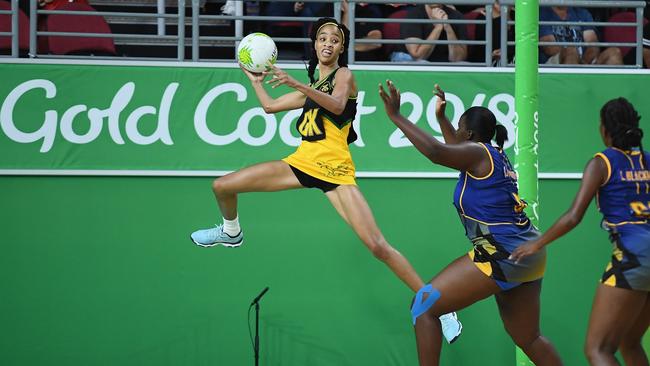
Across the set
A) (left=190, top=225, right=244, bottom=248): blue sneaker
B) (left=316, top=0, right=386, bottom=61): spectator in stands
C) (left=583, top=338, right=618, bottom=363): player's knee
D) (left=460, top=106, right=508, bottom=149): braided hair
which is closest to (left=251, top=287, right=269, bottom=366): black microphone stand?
(left=190, top=225, right=244, bottom=248): blue sneaker

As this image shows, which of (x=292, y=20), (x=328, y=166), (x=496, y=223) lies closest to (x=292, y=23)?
(x=292, y=20)

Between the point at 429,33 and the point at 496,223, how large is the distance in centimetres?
421

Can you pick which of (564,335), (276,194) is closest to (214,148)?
(276,194)

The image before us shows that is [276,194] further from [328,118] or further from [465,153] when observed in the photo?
[465,153]

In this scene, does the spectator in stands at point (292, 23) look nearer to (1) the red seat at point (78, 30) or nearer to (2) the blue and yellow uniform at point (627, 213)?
(1) the red seat at point (78, 30)

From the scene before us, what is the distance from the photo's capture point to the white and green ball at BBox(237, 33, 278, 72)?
6500mm

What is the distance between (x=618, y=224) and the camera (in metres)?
5.49

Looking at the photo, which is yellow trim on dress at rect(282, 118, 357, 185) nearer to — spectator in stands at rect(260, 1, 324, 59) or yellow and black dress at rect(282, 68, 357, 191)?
yellow and black dress at rect(282, 68, 357, 191)

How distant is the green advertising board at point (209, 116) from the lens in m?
8.50

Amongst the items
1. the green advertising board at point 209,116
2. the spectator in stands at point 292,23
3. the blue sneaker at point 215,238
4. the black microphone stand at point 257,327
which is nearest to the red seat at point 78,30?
the green advertising board at point 209,116

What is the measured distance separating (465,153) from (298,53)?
4194mm

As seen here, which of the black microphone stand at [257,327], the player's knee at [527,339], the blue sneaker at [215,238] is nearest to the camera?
the player's knee at [527,339]

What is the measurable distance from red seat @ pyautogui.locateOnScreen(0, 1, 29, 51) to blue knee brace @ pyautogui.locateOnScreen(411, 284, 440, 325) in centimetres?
521

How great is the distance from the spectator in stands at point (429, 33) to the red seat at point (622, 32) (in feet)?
6.38
